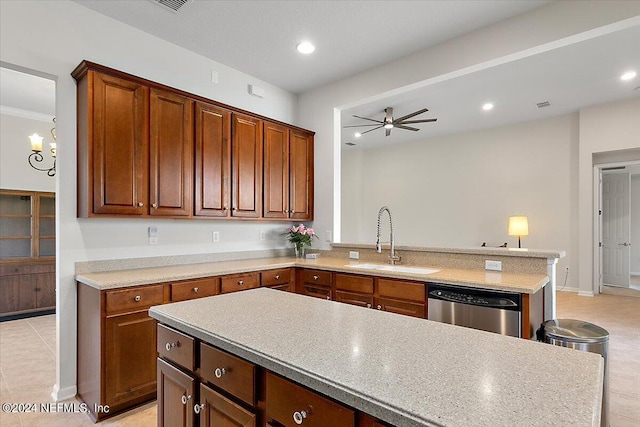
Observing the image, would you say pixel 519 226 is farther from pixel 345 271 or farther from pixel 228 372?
pixel 228 372

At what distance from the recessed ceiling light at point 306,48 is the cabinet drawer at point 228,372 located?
9.68 ft

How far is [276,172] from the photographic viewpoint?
382 centimetres

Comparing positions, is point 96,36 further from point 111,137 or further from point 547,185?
point 547,185

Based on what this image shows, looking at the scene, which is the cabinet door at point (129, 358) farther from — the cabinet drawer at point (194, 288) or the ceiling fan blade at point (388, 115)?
the ceiling fan blade at point (388, 115)

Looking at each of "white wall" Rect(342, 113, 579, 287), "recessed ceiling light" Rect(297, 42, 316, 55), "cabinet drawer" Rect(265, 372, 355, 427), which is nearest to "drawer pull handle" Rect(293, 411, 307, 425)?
"cabinet drawer" Rect(265, 372, 355, 427)

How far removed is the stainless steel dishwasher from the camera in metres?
2.20

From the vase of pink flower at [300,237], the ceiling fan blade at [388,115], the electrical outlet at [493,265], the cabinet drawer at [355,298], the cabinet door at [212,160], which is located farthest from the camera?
the ceiling fan blade at [388,115]

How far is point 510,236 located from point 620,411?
14.8ft

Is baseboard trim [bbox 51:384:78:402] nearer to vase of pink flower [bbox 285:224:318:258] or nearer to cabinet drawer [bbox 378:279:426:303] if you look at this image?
vase of pink flower [bbox 285:224:318:258]

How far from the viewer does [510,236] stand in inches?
256

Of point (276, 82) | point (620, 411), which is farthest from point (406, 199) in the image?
point (620, 411)

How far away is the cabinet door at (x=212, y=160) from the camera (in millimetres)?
3100

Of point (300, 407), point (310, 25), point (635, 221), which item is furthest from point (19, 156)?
point (635, 221)

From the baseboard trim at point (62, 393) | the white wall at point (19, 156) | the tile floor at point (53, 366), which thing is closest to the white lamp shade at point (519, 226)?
the tile floor at point (53, 366)
